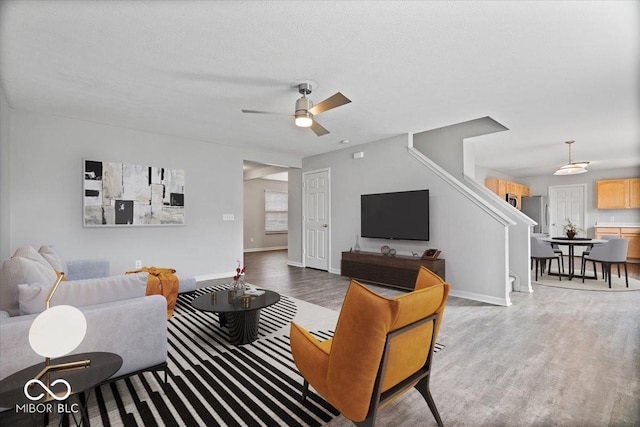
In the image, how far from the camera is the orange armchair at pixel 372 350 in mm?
1311

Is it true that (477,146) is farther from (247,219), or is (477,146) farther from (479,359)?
(247,219)

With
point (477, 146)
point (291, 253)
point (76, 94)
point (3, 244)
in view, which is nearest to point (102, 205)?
point (3, 244)

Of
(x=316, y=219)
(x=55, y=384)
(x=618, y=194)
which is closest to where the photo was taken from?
(x=55, y=384)

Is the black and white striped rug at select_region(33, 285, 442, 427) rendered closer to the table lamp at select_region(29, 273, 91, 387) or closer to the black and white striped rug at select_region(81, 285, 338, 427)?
the black and white striped rug at select_region(81, 285, 338, 427)

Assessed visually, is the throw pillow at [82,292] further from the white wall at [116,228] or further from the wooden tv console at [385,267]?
the wooden tv console at [385,267]

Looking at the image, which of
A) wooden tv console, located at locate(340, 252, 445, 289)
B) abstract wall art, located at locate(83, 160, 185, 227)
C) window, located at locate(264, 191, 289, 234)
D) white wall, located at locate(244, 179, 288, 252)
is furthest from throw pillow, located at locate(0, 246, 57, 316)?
window, located at locate(264, 191, 289, 234)

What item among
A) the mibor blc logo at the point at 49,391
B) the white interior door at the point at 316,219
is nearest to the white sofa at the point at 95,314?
the mibor blc logo at the point at 49,391

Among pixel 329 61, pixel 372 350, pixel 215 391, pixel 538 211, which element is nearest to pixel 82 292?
pixel 215 391

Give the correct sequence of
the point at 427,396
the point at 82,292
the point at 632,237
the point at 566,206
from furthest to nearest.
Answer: the point at 566,206 → the point at 632,237 → the point at 82,292 → the point at 427,396

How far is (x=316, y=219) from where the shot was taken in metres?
6.72

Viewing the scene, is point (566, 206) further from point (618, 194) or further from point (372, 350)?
point (372, 350)

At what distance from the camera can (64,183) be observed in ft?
13.9

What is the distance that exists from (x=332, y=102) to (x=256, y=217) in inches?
314

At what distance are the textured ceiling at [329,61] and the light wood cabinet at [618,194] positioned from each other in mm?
4943
